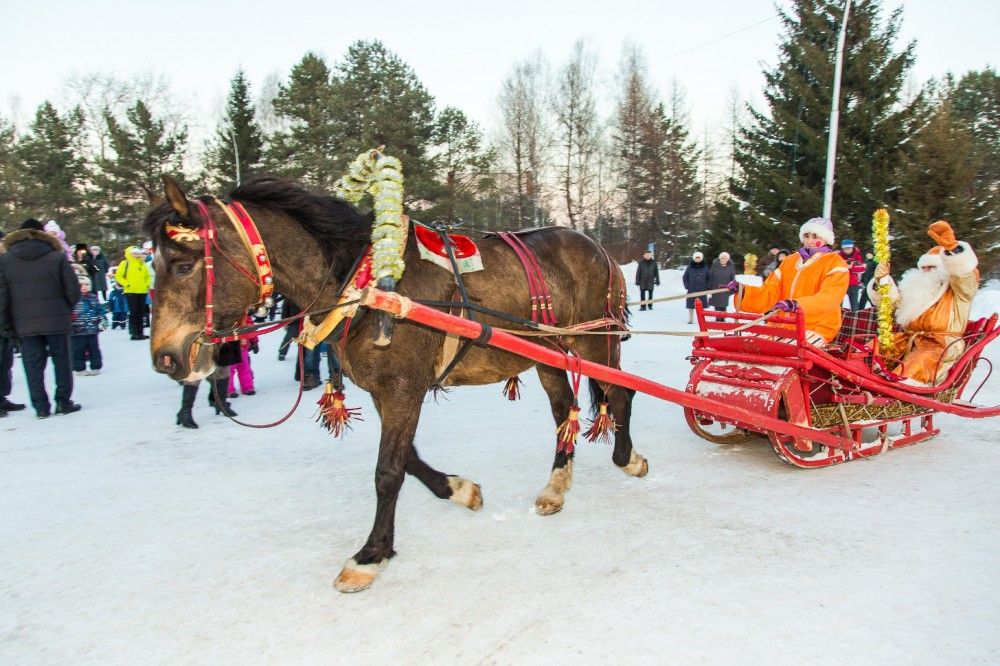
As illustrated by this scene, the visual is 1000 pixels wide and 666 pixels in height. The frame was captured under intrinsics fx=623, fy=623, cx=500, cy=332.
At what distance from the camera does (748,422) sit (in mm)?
3953

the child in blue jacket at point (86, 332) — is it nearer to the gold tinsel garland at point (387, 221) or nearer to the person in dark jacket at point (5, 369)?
the person in dark jacket at point (5, 369)

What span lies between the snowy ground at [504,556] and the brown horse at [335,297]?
0.27 meters

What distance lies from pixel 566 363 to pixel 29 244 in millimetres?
5822

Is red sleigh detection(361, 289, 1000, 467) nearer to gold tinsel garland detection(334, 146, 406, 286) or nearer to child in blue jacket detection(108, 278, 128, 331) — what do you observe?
gold tinsel garland detection(334, 146, 406, 286)

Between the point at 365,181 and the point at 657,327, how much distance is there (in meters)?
10.5

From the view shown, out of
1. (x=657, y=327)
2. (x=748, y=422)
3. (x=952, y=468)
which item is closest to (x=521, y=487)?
(x=748, y=422)

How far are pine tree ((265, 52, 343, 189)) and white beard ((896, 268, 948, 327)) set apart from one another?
19107 millimetres

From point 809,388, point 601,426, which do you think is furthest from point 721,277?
point 601,426

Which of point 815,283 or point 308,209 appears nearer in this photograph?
point 308,209

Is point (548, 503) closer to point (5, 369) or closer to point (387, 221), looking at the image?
point (387, 221)

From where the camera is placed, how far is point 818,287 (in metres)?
4.32

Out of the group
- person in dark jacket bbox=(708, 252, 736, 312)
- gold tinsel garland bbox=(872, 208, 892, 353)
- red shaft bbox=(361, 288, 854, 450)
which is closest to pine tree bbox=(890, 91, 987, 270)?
person in dark jacket bbox=(708, 252, 736, 312)

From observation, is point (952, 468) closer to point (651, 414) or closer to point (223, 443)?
point (651, 414)

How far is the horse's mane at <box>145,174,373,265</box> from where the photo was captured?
9.86ft
